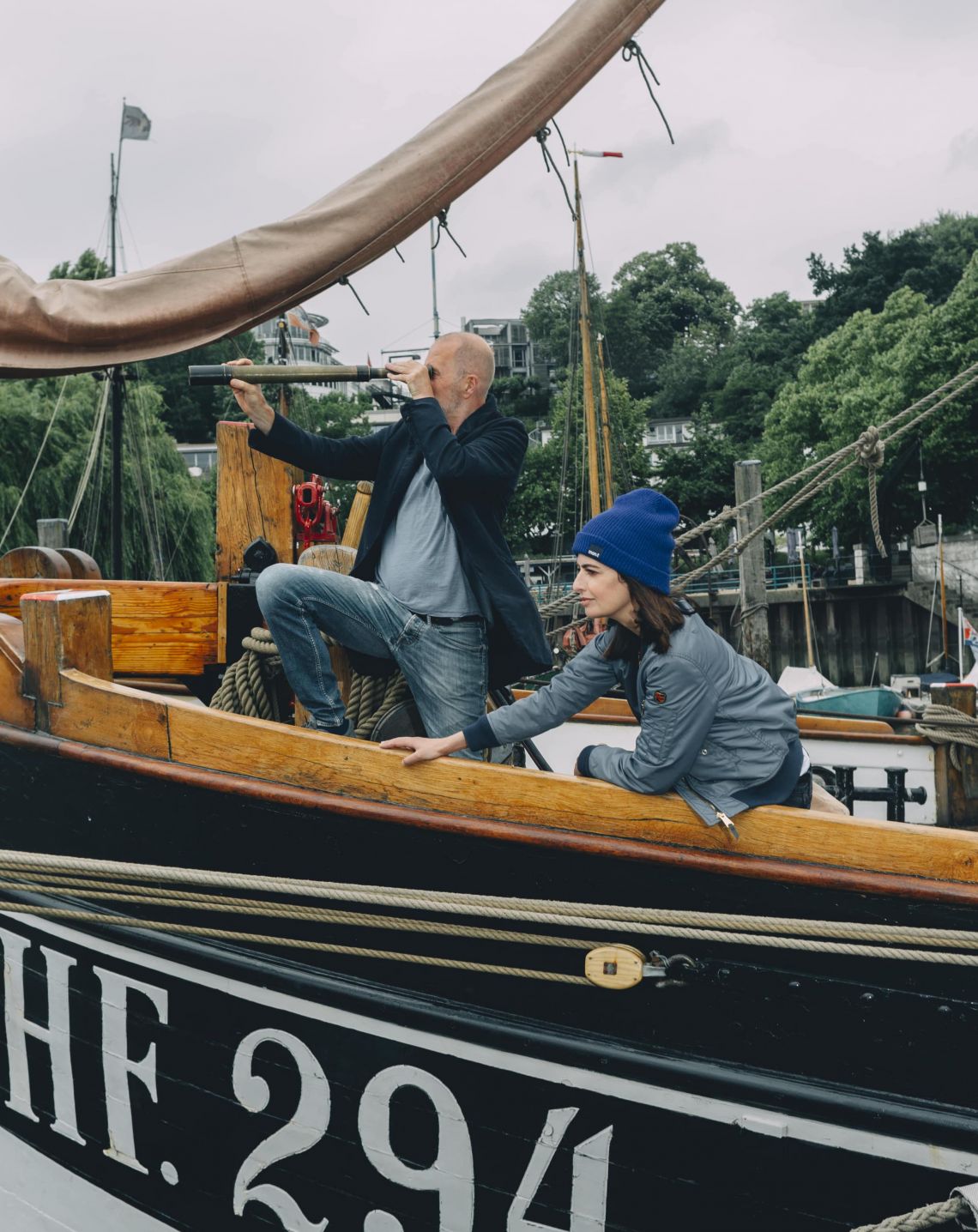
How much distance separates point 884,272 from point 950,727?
47.6 meters

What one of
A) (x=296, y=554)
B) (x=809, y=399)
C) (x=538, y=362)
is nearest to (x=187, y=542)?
(x=296, y=554)

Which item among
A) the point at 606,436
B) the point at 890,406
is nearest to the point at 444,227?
the point at 606,436

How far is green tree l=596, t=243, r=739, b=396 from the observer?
7262cm

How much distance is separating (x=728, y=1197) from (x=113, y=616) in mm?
2302

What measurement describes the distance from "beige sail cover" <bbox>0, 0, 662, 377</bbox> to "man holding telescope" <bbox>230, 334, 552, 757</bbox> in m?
0.37

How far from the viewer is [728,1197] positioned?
198cm

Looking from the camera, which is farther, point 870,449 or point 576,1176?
point 870,449

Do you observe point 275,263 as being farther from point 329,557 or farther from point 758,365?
point 758,365

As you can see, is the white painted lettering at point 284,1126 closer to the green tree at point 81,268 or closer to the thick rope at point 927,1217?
the thick rope at point 927,1217

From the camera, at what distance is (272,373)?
2832 millimetres

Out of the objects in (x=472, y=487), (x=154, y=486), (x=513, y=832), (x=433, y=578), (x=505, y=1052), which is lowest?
(x=505, y=1052)

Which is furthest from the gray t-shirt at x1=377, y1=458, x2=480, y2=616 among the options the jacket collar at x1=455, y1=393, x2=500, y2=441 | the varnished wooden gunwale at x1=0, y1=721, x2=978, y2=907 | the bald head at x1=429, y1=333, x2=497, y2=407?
the varnished wooden gunwale at x1=0, y1=721, x2=978, y2=907

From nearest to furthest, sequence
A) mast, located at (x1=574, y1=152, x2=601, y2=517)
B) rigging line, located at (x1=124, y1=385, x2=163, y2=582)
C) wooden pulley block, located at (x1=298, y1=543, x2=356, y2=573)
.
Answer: wooden pulley block, located at (x1=298, y1=543, x2=356, y2=573), rigging line, located at (x1=124, y1=385, x2=163, y2=582), mast, located at (x1=574, y1=152, x2=601, y2=517)

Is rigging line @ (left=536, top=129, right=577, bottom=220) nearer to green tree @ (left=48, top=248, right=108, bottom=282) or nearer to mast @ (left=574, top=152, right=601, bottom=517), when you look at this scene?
mast @ (left=574, top=152, right=601, bottom=517)
